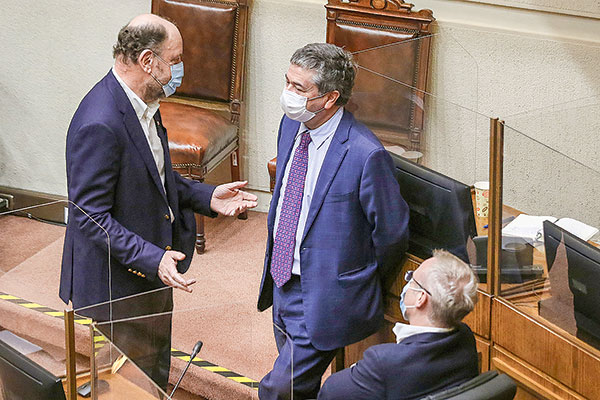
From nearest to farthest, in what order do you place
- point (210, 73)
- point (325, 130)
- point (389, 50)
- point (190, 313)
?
1. point (190, 313)
2. point (325, 130)
3. point (389, 50)
4. point (210, 73)

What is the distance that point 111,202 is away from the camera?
9.23 ft

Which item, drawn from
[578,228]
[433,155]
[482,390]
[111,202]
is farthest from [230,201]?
[482,390]

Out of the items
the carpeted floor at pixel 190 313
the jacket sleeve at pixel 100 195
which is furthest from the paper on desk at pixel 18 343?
the jacket sleeve at pixel 100 195

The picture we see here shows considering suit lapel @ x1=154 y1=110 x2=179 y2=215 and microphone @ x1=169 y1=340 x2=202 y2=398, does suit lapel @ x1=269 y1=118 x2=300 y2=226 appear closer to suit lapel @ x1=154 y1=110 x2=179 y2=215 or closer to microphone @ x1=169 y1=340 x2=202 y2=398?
suit lapel @ x1=154 y1=110 x2=179 y2=215

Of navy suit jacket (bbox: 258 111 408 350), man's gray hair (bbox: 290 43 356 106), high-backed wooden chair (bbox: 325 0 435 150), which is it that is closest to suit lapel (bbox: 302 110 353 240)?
navy suit jacket (bbox: 258 111 408 350)

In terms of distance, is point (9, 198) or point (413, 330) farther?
point (9, 198)

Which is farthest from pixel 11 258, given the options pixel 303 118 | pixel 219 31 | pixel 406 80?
pixel 219 31

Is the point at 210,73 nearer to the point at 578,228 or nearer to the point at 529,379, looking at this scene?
the point at 578,228

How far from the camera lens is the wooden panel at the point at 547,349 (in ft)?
7.97

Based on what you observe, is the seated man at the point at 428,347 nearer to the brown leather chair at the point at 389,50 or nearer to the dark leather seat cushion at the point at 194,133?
the brown leather chair at the point at 389,50

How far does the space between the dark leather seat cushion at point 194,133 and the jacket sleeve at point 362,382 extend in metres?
2.13

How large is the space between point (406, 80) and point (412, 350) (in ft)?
6.36

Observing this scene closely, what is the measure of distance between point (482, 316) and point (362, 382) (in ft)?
1.88

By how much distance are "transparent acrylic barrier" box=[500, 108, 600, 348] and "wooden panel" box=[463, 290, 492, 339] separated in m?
0.06
